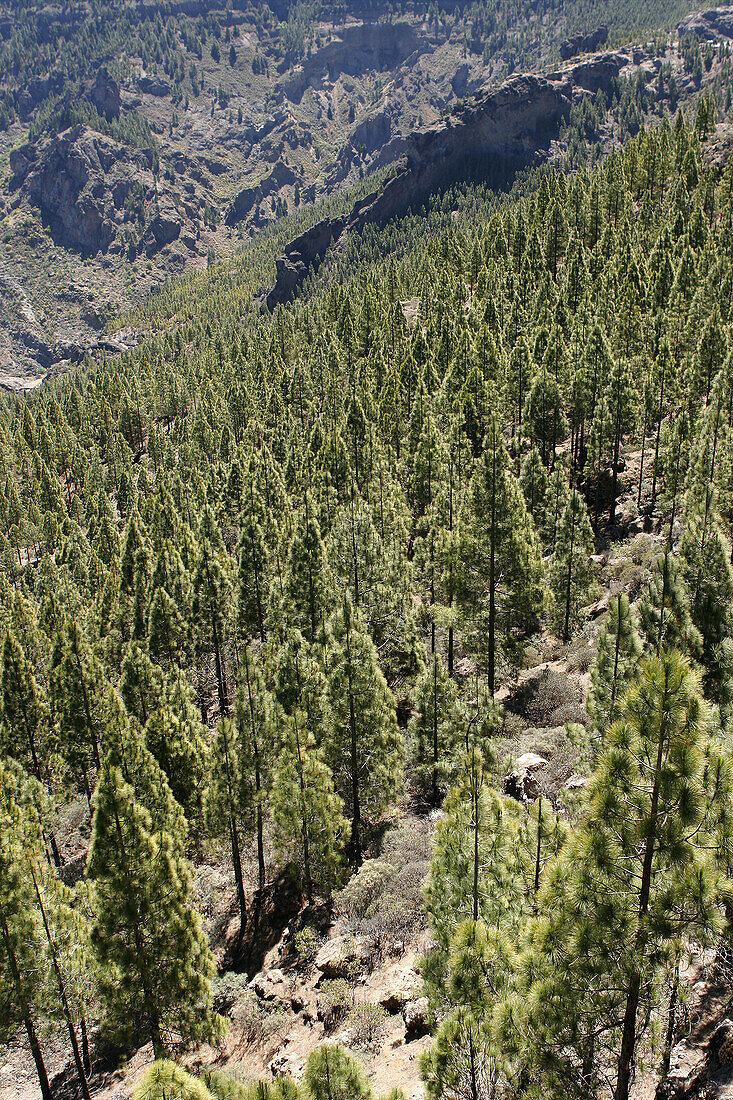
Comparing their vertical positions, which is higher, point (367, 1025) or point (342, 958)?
point (367, 1025)

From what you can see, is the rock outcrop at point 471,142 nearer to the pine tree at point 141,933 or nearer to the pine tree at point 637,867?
the pine tree at point 141,933

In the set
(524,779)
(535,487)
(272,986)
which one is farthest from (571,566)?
(272,986)

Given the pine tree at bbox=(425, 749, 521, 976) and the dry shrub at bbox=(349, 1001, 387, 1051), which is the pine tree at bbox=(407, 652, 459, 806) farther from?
the pine tree at bbox=(425, 749, 521, 976)

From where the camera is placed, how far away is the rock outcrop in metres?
190

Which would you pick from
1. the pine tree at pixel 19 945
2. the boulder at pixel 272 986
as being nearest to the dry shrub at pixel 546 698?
the boulder at pixel 272 986

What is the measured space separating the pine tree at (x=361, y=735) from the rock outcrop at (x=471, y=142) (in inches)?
7030

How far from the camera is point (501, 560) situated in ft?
110

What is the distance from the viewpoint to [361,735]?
86.8ft

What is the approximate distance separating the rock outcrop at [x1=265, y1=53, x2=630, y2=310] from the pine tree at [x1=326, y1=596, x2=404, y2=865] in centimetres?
17857

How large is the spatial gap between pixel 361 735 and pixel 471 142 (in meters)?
209

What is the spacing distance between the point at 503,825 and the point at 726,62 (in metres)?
242

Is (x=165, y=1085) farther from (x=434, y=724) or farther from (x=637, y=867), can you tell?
(x=434, y=724)

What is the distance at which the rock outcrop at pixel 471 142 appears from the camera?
625 ft

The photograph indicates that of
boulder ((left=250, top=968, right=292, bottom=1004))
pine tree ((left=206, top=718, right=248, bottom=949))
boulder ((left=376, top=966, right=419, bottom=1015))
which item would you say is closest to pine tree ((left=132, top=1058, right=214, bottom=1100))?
boulder ((left=376, top=966, right=419, bottom=1015))
